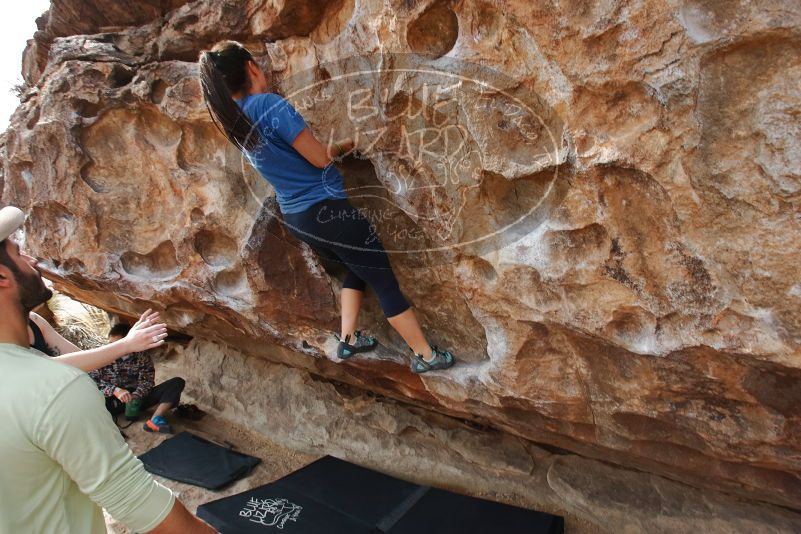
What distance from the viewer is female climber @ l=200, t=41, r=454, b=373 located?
1.88 meters

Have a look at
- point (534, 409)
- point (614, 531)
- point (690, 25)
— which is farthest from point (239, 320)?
point (690, 25)

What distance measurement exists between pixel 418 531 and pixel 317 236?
140 centimetres

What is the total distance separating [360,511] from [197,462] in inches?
48.4

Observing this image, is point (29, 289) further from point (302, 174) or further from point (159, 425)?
point (159, 425)

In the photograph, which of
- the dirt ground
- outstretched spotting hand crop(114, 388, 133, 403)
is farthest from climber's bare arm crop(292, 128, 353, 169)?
outstretched spotting hand crop(114, 388, 133, 403)

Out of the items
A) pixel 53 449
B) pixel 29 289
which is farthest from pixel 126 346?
pixel 53 449

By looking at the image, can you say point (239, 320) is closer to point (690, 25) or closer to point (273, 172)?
point (273, 172)

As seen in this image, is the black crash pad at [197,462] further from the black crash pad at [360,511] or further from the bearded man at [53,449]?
the bearded man at [53,449]

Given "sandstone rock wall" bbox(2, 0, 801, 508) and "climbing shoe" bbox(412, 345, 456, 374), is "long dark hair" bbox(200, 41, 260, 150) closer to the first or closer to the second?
"sandstone rock wall" bbox(2, 0, 801, 508)

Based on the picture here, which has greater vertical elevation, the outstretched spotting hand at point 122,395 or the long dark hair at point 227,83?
the long dark hair at point 227,83

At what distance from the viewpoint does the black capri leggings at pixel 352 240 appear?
2.03m

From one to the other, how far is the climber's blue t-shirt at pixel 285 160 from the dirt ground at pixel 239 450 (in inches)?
67.1

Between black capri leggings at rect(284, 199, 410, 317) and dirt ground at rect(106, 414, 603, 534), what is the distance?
129 cm

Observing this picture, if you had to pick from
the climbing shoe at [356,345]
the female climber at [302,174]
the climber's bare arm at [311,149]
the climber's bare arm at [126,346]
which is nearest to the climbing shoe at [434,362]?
the female climber at [302,174]
